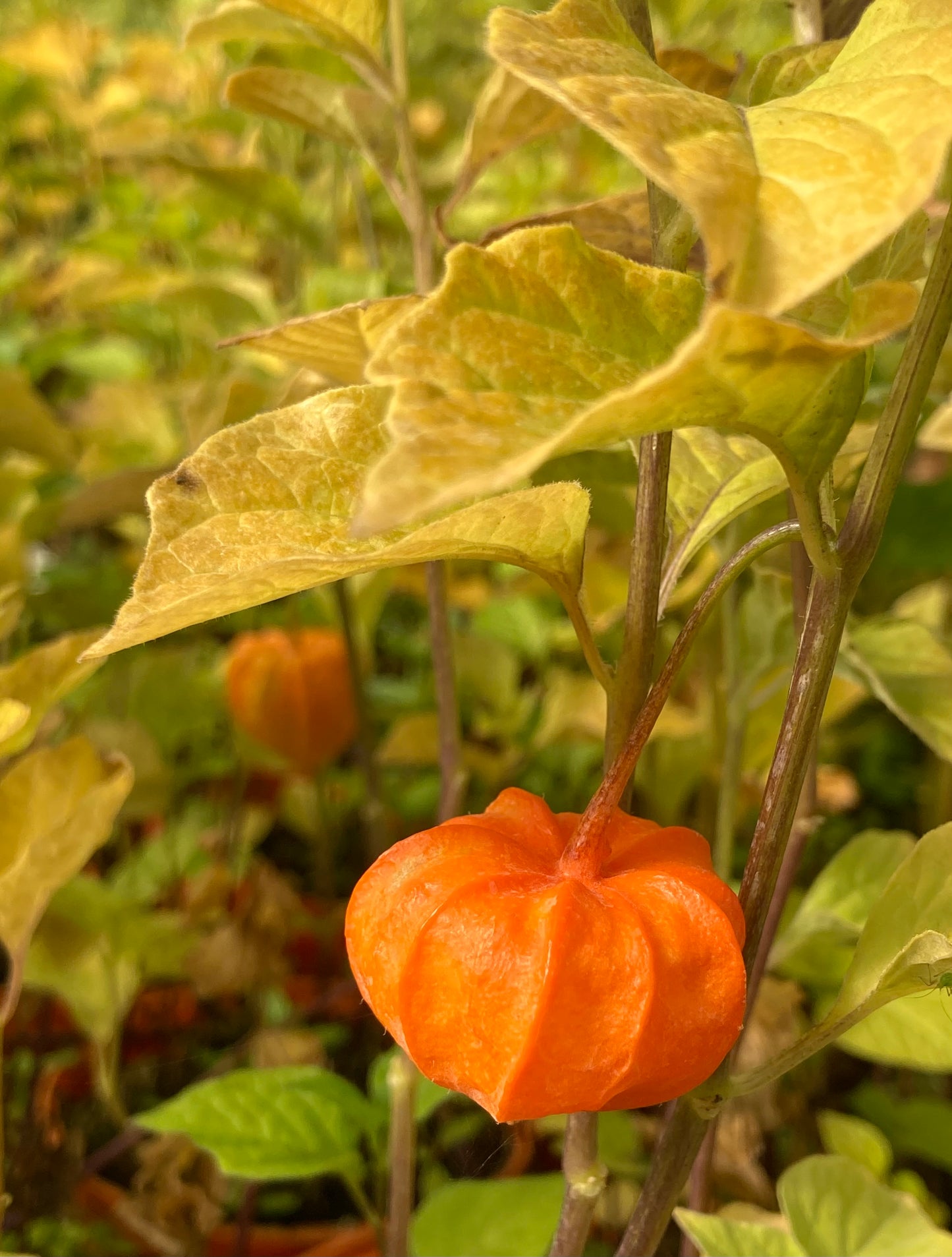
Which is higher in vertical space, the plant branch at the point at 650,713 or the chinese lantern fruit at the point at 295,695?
the plant branch at the point at 650,713

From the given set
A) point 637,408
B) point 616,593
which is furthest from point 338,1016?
point 637,408

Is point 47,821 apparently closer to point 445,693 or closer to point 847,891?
point 445,693

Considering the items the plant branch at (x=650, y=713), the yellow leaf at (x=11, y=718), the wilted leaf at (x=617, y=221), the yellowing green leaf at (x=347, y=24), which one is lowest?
the yellow leaf at (x=11, y=718)

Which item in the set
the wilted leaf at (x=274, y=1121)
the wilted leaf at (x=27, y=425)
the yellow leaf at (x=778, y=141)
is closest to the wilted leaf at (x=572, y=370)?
the yellow leaf at (x=778, y=141)

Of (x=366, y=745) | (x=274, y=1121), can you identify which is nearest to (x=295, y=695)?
(x=366, y=745)

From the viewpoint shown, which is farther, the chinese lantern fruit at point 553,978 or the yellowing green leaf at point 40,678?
the yellowing green leaf at point 40,678

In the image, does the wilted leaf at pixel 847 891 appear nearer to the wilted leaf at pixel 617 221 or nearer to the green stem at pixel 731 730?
the green stem at pixel 731 730
